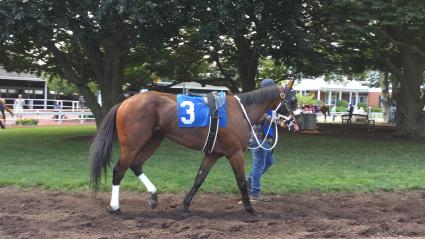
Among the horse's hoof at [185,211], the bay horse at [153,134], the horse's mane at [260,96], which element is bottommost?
the horse's hoof at [185,211]

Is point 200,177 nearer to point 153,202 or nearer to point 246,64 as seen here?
point 153,202

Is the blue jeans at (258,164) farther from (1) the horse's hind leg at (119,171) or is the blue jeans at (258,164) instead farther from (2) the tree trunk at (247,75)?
(2) the tree trunk at (247,75)

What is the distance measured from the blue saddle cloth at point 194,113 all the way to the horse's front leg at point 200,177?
512 mm

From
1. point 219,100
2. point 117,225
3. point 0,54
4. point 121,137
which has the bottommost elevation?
point 117,225

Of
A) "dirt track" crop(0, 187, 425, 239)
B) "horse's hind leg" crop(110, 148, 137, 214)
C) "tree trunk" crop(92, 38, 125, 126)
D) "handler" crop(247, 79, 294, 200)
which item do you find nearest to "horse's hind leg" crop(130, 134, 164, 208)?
"horse's hind leg" crop(110, 148, 137, 214)

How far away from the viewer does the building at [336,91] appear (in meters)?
73.2

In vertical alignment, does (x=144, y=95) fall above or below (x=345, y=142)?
above

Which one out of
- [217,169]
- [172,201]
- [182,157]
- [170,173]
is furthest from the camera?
[182,157]

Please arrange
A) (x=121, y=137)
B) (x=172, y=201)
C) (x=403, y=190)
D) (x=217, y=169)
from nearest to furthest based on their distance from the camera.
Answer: (x=121, y=137), (x=172, y=201), (x=403, y=190), (x=217, y=169)

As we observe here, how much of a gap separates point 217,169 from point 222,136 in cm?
393

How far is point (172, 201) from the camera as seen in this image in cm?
809

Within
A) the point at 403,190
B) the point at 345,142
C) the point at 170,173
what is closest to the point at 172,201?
the point at 170,173

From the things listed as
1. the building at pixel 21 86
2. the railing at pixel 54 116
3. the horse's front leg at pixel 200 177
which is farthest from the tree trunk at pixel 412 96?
the building at pixel 21 86

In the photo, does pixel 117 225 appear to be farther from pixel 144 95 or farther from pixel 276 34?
pixel 276 34
